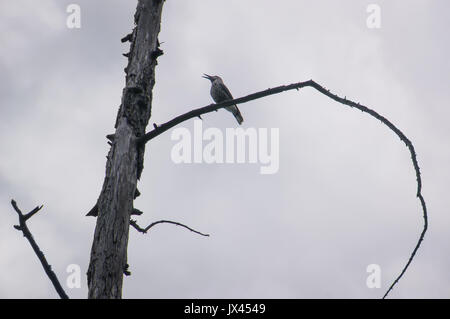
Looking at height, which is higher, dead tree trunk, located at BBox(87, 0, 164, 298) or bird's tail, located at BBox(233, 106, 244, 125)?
bird's tail, located at BBox(233, 106, 244, 125)

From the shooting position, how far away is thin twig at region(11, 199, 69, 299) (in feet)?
A: 10.8

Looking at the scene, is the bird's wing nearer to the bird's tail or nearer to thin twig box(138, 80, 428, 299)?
the bird's tail

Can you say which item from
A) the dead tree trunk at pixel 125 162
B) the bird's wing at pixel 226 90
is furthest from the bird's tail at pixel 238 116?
the dead tree trunk at pixel 125 162

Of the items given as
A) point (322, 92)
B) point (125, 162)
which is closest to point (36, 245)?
point (125, 162)

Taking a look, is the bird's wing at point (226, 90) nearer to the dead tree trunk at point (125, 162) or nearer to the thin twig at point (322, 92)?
the dead tree trunk at point (125, 162)

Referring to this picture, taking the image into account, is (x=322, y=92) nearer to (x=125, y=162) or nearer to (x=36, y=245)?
(x=125, y=162)

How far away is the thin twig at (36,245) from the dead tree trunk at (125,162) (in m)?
0.34

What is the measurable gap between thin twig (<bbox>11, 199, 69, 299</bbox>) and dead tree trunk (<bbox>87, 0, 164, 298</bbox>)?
1.10ft

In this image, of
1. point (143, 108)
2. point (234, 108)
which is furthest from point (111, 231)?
point (234, 108)

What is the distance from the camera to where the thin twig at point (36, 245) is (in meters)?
3.29

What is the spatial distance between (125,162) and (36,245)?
1071 mm

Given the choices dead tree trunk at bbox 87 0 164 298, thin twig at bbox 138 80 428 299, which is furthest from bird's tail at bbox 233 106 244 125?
thin twig at bbox 138 80 428 299
